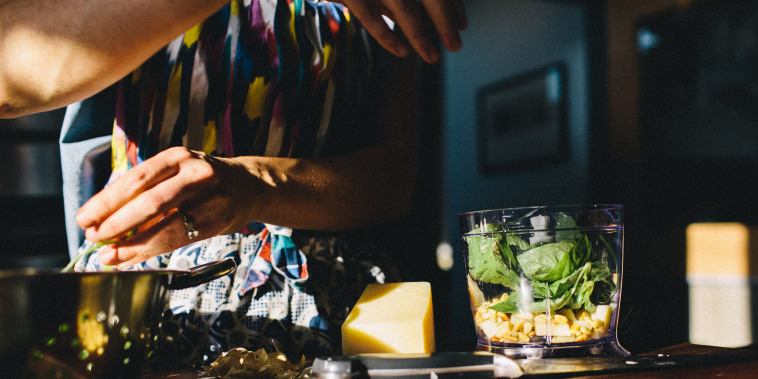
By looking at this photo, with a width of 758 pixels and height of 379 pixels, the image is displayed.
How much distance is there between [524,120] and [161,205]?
3213mm

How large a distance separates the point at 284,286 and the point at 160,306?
1.10 ft

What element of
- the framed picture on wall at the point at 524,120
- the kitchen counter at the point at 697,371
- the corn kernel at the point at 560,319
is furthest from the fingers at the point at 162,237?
the framed picture on wall at the point at 524,120

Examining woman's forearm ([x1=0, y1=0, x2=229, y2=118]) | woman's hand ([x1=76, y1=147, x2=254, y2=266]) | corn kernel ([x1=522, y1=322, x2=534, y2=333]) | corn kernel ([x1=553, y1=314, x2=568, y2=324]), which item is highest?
woman's forearm ([x1=0, y1=0, x2=229, y2=118])

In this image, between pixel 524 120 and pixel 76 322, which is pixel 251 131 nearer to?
pixel 76 322

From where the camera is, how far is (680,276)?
8.66 feet

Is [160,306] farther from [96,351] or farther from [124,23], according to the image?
[124,23]

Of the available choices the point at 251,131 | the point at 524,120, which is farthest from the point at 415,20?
the point at 524,120

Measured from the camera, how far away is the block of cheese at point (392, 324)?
0.56 m

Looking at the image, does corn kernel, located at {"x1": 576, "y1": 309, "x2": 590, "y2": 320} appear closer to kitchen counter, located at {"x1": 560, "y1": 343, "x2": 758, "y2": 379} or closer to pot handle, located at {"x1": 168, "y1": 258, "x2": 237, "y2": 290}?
kitchen counter, located at {"x1": 560, "y1": 343, "x2": 758, "y2": 379}

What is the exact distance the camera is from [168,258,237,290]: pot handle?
0.48 meters

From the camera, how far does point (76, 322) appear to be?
40 cm

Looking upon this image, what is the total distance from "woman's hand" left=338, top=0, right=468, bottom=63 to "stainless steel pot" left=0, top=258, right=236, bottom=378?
1.12 ft

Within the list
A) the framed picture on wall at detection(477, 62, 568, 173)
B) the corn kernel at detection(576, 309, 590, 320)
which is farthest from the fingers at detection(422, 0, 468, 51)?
the framed picture on wall at detection(477, 62, 568, 173)

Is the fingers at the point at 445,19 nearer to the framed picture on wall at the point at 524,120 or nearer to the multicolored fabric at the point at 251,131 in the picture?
the multicolored fabric at the point at 251,131
